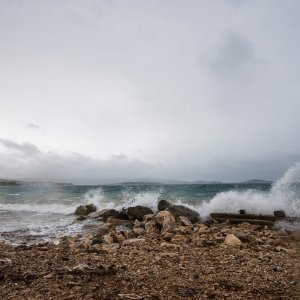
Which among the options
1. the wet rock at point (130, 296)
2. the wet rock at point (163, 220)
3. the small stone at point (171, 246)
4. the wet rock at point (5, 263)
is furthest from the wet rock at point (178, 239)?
the wet rock at point (130, 296)

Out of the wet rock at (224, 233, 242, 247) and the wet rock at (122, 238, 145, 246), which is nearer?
the wet rock at (224, 233, 242, 247)

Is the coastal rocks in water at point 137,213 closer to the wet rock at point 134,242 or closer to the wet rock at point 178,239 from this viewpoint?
the wet rock at point 178,239

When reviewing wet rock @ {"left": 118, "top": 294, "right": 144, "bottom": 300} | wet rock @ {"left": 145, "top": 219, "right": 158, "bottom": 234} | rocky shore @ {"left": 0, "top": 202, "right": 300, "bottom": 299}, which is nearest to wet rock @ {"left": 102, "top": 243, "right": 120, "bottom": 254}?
rocky shore @ {"left": 0, "top": 202, "right": 300, "bottom": 299}

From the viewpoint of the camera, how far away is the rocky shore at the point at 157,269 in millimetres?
Answer: 5445

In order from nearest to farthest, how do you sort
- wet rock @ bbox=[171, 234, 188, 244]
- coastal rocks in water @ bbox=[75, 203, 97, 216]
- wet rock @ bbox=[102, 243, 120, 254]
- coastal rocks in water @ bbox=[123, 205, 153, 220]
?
wet rock @ bbox=[102, 243, 120, 254], wet rock @ bbox=[171, 234, 188, 244], coastal rocks in water @ bbox=[123, 205, 153, 220], coastal rocks in water @ bbox=[75, 203, 97, 216]

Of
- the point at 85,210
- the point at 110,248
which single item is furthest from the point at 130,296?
the point at 85,210

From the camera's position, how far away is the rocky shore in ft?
17.9

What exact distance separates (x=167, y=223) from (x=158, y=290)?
24.3 ft

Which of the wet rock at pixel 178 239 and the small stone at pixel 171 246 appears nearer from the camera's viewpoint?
the small stone at pixel 171 246

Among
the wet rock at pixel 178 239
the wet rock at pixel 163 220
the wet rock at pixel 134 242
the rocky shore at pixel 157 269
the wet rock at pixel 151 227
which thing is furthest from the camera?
the wet rock at pixel 163 220

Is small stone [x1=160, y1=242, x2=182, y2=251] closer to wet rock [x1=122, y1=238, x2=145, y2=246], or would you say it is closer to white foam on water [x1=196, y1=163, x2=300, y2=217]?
Answer: wet rock [x1=122, y1=238, x2=145, y2=246]

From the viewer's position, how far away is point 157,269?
686 cm

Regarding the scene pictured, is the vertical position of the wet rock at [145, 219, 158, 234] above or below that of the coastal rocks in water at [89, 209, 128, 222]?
above

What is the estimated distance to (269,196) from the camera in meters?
21.3
